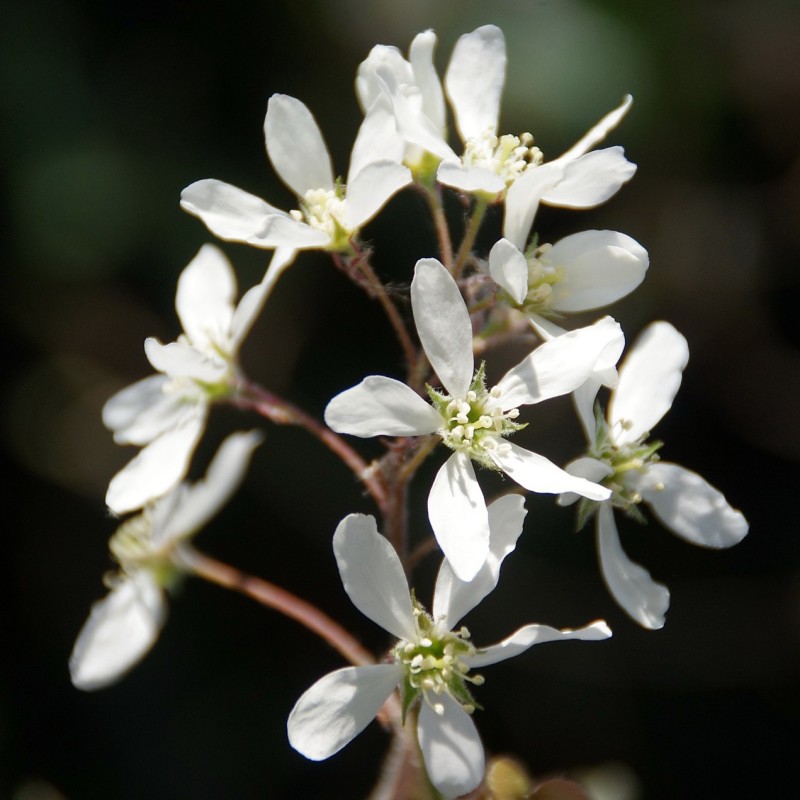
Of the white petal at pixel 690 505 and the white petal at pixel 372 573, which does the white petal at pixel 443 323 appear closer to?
the white petal at pixel 372 573

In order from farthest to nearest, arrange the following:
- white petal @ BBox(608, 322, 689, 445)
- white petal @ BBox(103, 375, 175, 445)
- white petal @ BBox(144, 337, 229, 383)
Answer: white petal @ BBox(103, 375, 175, 445)
white petal @ BBox(608, 322, 689, 445)
white petal @ BBox(144, 337, 229, 383)

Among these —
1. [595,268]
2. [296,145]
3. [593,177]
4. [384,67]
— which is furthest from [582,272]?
[296,145]

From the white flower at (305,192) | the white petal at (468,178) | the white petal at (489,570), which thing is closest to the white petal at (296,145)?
the white flower at (305,192)

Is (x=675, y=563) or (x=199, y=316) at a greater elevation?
(x=199, y=316)

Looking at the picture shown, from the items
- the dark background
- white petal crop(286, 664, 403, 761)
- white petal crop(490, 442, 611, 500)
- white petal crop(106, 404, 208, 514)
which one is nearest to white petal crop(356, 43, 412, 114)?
white petal crop(490, 442, 611, 500)

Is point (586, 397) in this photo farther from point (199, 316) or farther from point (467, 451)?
point (199, 316)

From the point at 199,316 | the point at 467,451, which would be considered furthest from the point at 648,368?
the point at 199,316

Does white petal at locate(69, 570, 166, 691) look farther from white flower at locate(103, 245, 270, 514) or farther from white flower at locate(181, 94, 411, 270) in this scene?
white flower at locate(181, 94, 411, 270)
